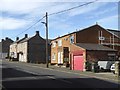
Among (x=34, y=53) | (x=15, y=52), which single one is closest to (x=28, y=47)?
(x=34, y=53)

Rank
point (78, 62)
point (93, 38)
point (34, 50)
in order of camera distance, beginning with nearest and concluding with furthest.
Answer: point (78, 62) → point (93, 38) → point (34, 50)

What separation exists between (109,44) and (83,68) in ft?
41.6

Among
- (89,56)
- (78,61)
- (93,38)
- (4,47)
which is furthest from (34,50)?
(4,47)

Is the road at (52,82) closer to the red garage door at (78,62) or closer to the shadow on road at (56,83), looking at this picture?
the shadow on road at (56,83)

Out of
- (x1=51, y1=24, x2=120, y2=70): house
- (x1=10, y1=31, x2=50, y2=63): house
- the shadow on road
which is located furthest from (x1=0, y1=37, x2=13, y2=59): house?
the shadow on road

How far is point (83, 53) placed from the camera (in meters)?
45.0

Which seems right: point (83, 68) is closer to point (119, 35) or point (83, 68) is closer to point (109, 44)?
point (109, 44)

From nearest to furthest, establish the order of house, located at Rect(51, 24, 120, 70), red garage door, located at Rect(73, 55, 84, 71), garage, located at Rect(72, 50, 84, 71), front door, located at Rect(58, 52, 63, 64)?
garage, located at Rect(72, 50, 84, 71) → red garage door, located at Rect(73, 55, 84, 71) → house, located at Rect(51, 24, 120, 70) → front door, located at Rect(58, 52, 63, 64)

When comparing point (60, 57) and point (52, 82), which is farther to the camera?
point (60, 57)

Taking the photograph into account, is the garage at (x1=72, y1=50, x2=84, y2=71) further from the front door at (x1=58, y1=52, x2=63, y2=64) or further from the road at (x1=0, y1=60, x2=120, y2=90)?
the road at (x1=0, y1=60, x2=120, y2=90)

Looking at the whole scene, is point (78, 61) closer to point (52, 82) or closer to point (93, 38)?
point (93, 38)

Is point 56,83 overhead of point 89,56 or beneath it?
beneath

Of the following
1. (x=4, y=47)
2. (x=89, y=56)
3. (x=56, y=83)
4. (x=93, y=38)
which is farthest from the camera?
(x=4, y=47)

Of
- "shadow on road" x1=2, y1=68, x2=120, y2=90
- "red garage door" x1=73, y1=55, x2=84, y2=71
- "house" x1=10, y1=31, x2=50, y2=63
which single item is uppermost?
"house" x1=10, y1=31, x2=50, y2=63
